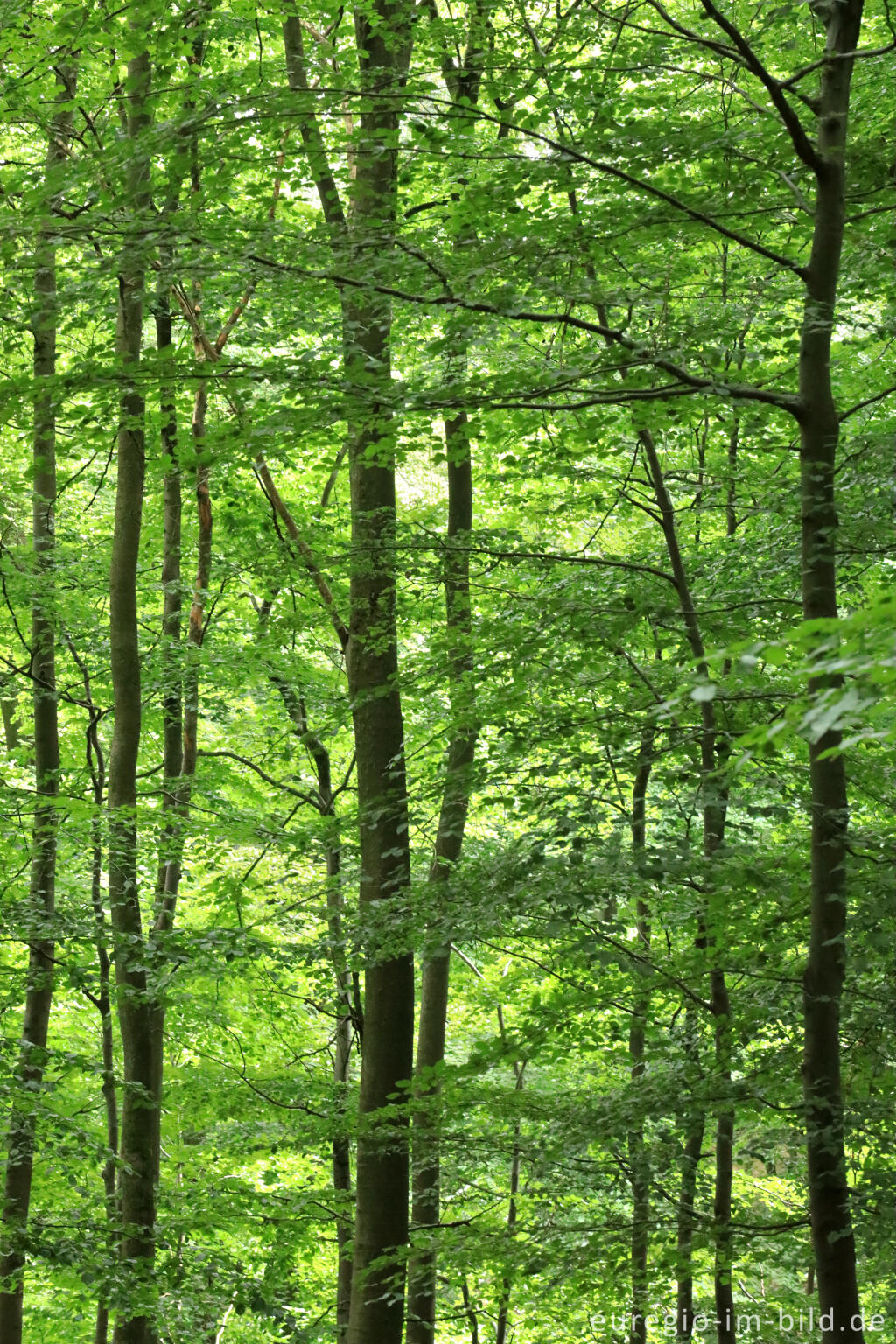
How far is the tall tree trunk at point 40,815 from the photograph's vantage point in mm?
4930

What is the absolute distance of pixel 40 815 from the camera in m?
8.47

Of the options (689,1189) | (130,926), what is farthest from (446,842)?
(689,1189)

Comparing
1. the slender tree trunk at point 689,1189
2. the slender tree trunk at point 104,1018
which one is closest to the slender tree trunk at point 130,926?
the slender tree trunk at point 104,1018

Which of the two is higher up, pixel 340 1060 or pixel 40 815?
pixel 40 815

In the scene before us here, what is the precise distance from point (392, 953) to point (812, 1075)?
5.93ft

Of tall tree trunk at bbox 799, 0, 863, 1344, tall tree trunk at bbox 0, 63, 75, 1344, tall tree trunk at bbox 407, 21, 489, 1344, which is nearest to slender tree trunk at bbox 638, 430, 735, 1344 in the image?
tall tree trunk at bbox 799, 0, 863, 1344

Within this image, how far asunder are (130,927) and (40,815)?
41.7 inches

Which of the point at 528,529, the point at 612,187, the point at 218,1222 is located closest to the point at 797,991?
the point at 612,187

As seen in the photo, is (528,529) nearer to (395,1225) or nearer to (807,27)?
(807,27)

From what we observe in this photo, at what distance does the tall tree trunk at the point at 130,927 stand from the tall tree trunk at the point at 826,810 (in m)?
3.91

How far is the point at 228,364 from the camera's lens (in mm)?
4426

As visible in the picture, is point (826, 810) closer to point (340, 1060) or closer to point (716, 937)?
point (716, 937)

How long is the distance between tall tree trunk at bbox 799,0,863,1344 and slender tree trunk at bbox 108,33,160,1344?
3929 mm

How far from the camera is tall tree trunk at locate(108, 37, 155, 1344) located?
7304 mm
